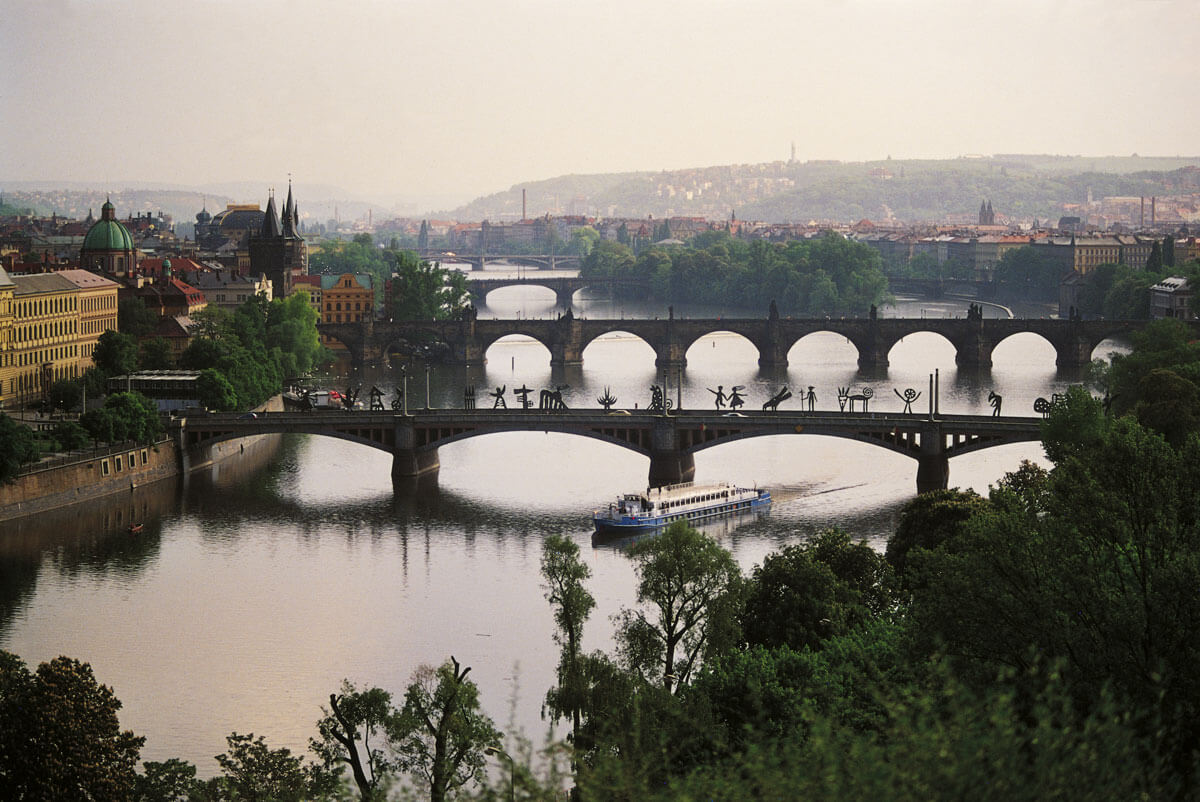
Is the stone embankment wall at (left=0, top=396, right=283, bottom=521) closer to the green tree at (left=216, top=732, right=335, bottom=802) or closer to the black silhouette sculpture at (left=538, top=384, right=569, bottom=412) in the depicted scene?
the black silhouette sculpture at (left=538, top=384, right=569, bottom=412)

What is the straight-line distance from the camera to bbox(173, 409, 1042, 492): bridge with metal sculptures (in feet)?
140

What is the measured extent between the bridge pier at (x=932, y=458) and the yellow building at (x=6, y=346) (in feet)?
77.7

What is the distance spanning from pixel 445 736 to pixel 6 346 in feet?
111

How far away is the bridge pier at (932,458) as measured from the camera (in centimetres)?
4216

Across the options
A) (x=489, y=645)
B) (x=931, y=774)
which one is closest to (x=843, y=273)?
(x=489, y=645)

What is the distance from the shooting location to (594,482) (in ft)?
145

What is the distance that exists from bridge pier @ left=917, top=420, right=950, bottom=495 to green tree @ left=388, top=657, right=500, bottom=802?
22452mm

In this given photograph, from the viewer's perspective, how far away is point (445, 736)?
65.9 feet

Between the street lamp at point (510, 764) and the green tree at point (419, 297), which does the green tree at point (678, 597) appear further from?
the green tree at point (419, 297)

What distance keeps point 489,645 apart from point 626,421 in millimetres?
15497

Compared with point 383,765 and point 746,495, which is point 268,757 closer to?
point 383,765

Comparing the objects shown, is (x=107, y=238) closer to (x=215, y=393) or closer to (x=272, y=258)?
(x=272, y=258)

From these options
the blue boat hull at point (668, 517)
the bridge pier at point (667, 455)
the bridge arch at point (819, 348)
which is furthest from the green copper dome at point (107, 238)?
the blue boat hull at point (668, 517)

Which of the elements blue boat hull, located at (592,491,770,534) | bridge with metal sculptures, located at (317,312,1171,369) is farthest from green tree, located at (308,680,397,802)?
bridge with metal sculptures, located at (317,312,1171,369)
